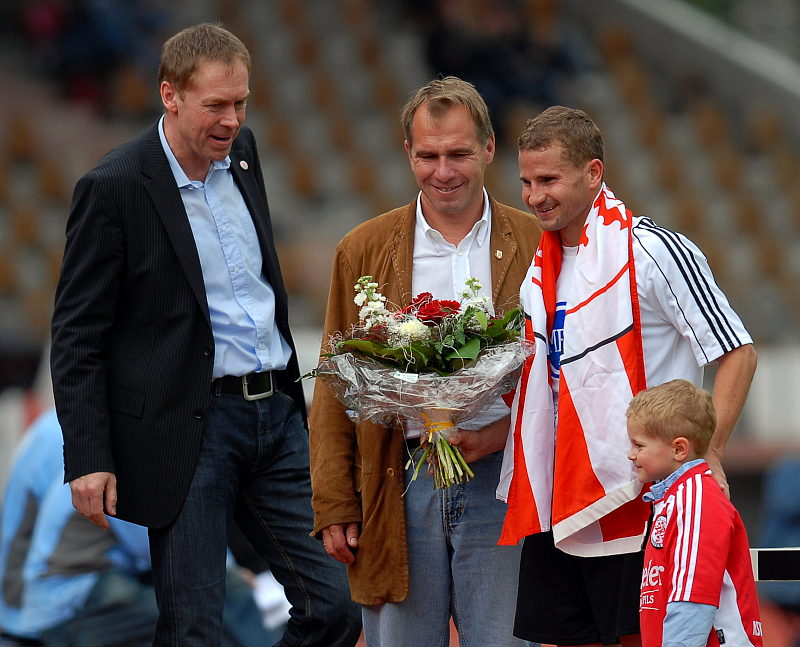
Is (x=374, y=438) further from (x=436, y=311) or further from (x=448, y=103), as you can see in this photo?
(x=448, y=103)

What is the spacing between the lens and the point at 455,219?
132 inches

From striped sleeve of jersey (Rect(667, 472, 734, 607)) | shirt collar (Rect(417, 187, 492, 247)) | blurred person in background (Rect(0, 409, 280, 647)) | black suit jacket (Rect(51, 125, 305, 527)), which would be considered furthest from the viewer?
blurred person in background (Rect(0, 409, 280, 647))

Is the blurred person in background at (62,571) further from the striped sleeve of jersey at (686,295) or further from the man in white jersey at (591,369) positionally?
the striped sleeve of jersey at (686,295)

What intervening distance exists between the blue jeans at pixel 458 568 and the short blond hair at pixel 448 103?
820 mm

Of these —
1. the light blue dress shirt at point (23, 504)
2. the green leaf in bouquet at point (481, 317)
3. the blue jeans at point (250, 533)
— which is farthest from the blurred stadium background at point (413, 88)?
the green leaf in bouquet at point (481, 317)

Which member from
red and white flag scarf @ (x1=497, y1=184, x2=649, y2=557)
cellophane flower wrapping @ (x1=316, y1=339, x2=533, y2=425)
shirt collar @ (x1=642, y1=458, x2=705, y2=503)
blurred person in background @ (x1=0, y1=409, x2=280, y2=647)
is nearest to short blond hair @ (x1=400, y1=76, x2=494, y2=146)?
red and white flag scarf @ (x1=497, y1=184, x2=649, y2=557)

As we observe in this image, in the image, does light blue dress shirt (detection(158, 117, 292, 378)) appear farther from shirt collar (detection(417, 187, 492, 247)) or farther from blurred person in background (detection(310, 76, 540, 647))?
shirt collar (detection(417, 187, 492, 247))

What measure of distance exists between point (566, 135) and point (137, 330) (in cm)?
117

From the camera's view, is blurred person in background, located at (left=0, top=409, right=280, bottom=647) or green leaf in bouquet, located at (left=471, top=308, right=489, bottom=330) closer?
green leaf in bouquet, located at (left=471, top=308, right=489, bottom=330)

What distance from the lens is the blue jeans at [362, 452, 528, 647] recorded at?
3268mm

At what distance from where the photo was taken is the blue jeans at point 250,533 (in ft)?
10.8

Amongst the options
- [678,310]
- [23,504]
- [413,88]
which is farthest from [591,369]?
[413,88]

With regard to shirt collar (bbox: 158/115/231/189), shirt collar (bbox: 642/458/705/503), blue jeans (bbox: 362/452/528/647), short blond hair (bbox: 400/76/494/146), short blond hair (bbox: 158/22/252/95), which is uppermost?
short blond hair (bbox: 158/22/252/95)

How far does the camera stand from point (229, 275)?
338 cm
